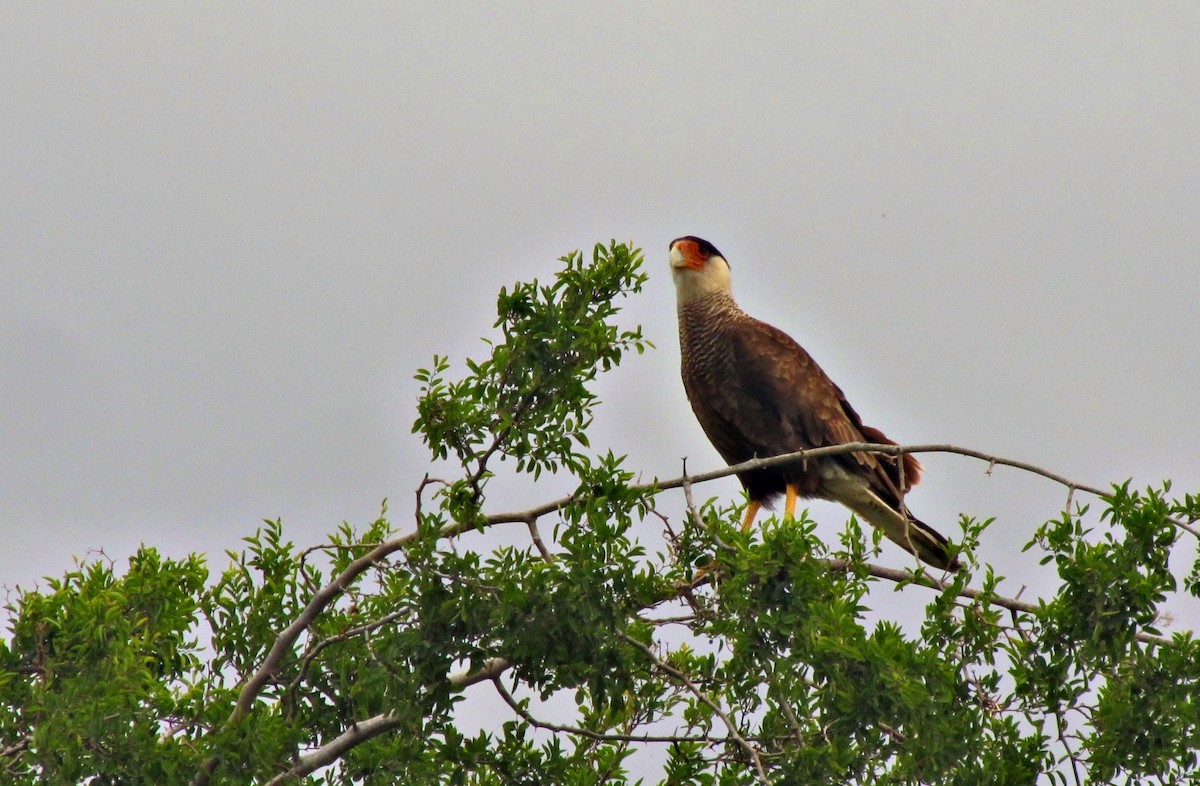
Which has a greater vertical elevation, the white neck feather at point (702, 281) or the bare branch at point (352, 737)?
the white neck feather at point (702, 281)

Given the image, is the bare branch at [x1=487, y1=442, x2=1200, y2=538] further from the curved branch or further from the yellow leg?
the yellow leg

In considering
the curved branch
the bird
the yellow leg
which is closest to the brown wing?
the bird

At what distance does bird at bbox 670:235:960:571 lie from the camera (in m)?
7.98

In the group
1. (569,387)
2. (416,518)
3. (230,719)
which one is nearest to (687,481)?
(569,387)

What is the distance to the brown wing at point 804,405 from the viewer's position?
7961 millimetres

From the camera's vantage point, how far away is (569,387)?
5.04 metres

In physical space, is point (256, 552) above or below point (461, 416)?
above

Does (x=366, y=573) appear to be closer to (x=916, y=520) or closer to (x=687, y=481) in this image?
(x=687, y=481)

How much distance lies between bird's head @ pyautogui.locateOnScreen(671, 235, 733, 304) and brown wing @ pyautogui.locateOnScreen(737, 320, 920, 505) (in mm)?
460

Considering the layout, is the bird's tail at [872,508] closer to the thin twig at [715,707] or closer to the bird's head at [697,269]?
the bird's head at [697,269]

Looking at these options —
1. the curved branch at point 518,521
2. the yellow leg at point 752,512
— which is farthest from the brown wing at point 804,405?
the curved branch at point 518,521

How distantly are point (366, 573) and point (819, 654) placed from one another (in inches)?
69.9

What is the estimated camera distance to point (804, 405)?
315 inches

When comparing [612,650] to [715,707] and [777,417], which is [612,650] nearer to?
[715,707]
